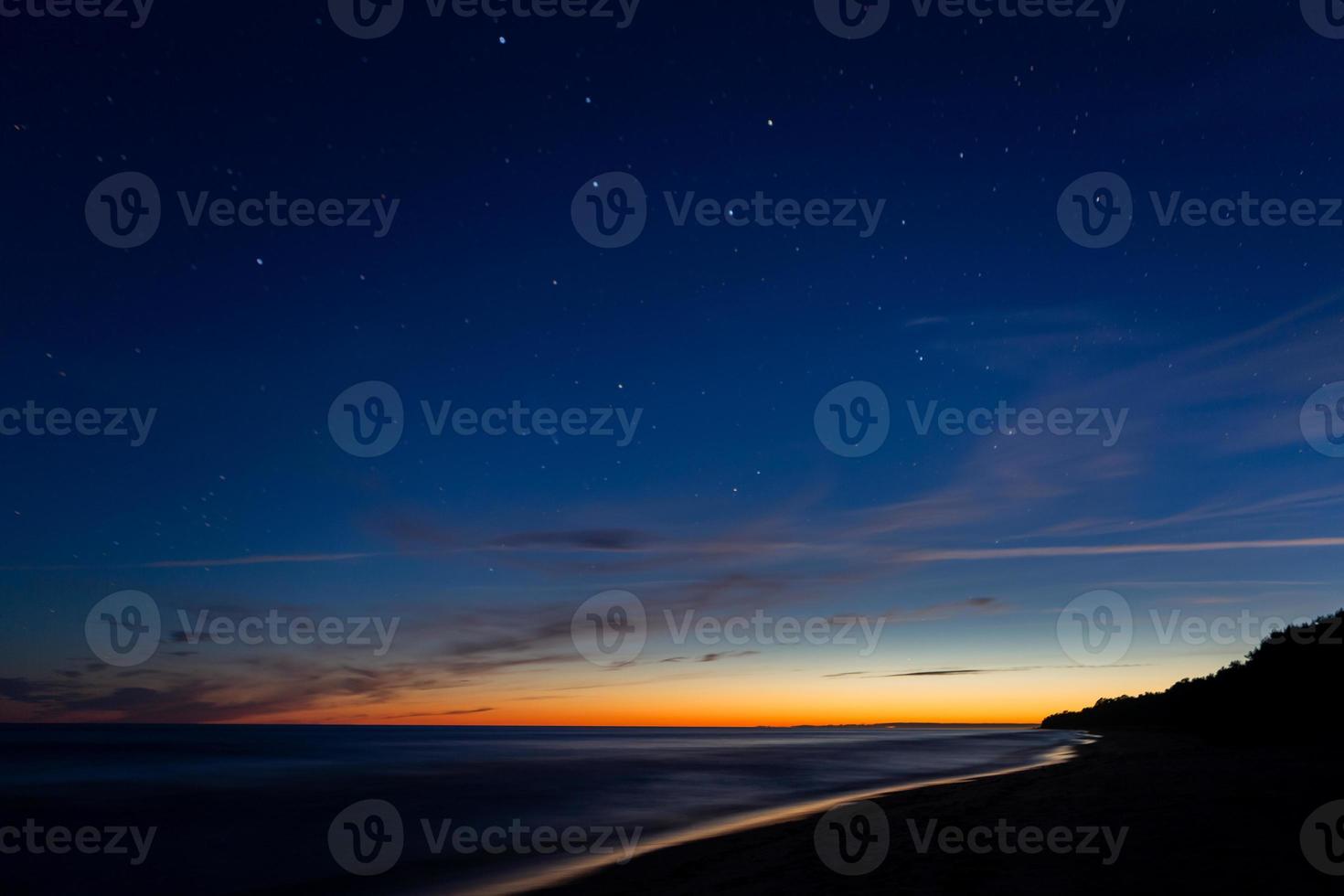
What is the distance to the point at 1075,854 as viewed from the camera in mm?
11695

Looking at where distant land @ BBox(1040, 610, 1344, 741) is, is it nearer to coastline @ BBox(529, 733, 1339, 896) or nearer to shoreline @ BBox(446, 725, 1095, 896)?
coastline @ BBox(529, 733, 1339, 896)

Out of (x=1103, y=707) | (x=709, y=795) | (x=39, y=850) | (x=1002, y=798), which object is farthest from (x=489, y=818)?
(x=1103, y=707)

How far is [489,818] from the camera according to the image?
2792cm

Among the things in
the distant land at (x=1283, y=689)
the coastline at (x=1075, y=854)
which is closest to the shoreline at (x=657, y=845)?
the coastline at (x=1075, y=854)

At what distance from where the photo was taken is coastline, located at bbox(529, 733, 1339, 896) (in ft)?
32.6

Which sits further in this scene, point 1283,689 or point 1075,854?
point 1283,689

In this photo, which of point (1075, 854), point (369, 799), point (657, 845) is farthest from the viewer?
point (369, 799)

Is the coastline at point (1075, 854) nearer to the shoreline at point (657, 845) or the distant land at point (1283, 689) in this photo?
the shoreline at point (657, 845)

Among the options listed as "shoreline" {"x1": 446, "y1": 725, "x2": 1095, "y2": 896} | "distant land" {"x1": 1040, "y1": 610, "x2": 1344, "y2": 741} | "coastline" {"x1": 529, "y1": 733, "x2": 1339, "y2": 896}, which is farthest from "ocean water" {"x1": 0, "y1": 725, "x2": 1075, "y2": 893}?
"distant land" {"x1": 1040, "y1": 610, "x2": 1344, "y2": 741}

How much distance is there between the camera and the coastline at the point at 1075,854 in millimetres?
9930

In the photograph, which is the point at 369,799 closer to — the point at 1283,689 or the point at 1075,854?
the point at 1075,854

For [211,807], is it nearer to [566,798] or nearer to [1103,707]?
[566,798]

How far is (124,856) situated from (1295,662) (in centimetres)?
5252

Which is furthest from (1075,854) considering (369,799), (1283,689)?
(1283,689)
